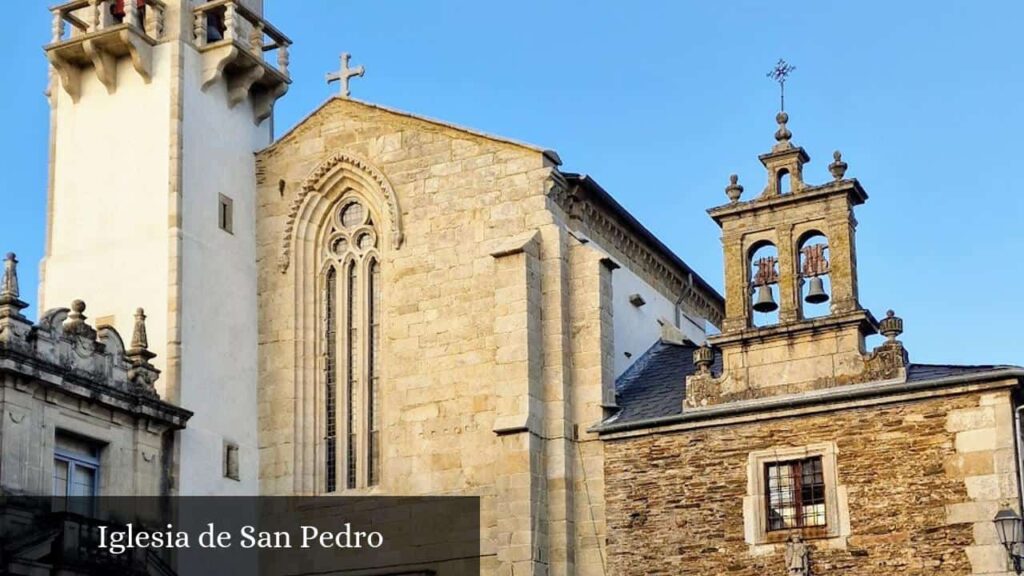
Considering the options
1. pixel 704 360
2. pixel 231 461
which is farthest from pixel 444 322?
pixel 704 360

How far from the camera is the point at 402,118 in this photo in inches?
1232

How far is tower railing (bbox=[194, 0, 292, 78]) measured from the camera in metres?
31.8

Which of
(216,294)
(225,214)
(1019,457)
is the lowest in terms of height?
(1019,457)

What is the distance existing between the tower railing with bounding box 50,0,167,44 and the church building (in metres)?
0.08

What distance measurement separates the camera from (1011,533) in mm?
23438

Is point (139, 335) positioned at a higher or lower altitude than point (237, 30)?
lower

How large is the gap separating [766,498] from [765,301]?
3.47 meters

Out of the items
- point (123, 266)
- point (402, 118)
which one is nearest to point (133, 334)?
point (123, 266)

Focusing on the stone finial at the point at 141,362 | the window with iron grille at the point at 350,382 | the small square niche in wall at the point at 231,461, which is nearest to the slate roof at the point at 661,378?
the window with iron grille at the point at 350,382

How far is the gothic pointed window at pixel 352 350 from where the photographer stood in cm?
3031

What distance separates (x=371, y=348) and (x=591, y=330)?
443 centimetres

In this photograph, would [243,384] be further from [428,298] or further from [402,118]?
[402,118]

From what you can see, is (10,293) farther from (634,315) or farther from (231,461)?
(634,315)

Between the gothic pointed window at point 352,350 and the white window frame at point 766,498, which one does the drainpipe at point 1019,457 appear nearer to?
the white window frame at point 766,498
